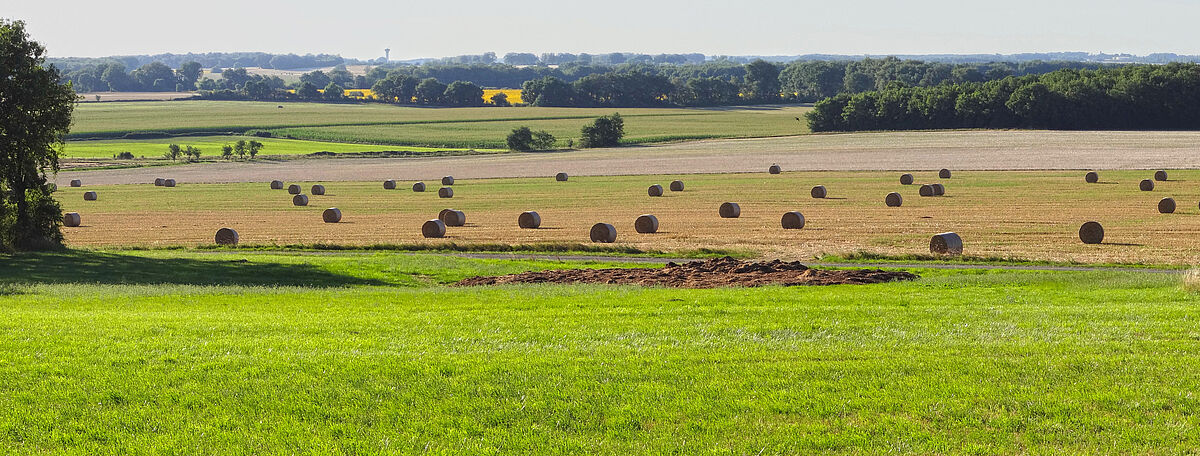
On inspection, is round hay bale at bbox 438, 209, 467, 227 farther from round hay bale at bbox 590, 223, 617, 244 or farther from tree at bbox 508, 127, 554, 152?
tree at bbox 508, 127, 554, 152

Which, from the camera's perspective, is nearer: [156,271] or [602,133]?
[156,271]

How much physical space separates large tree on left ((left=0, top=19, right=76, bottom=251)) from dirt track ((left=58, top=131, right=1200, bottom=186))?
189 ft

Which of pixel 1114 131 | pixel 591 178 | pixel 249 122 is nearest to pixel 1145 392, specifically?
pixel 591 178

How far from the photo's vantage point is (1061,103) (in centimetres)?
14038

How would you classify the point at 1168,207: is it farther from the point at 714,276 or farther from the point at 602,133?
the point at 602,133

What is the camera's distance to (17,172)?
3981 cm

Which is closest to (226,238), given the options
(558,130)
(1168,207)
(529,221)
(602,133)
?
(529,221)

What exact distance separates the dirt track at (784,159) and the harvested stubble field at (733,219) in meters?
8.68

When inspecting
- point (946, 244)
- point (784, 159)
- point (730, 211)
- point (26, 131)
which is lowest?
point (784, 159)

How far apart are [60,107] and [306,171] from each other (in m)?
70.7

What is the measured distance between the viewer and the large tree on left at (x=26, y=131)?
129 feet

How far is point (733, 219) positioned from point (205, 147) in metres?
114

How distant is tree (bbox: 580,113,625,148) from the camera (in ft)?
479

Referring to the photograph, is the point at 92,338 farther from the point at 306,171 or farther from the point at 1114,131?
the point at 1114,131
